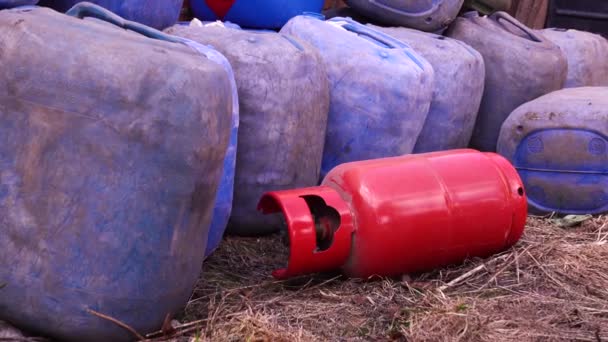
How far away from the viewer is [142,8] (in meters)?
2.66

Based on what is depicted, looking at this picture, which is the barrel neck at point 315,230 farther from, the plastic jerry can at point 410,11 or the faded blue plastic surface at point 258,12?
the plastic jerry can at point 410,11

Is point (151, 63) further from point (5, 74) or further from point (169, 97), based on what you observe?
point (5, 74)

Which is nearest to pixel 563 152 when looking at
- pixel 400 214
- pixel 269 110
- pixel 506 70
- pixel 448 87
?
pixel 448 87

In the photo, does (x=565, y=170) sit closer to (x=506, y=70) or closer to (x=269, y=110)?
(x=506, y=70)

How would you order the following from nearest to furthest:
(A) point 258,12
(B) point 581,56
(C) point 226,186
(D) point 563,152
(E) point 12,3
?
(E) point 12,3
(C) point 226,186
(D) point 563,152
(A) point 258,12
(B) point 581,56

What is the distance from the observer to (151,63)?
72.5 inches

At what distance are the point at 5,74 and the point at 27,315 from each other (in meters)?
0.52

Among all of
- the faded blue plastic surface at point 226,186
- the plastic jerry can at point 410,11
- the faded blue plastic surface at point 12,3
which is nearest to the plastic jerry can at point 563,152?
the plastic jerry can at point 410,11

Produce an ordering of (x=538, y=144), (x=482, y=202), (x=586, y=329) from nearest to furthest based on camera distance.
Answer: (x=586, y=329) → (x=482, y=202) → (x=538, y=144)

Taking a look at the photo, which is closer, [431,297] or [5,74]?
[5,74]

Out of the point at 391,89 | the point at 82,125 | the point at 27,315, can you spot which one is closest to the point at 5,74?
the point at 82,125

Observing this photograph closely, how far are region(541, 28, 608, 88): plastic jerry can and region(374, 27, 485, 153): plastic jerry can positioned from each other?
946 mm

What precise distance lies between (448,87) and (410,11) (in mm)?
472

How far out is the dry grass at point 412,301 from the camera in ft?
6.98
